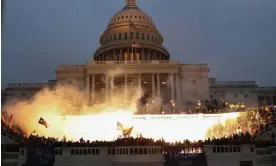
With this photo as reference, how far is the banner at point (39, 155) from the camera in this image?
71.7ft

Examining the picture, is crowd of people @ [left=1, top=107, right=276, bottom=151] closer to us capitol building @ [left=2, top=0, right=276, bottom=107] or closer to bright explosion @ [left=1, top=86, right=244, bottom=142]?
bright explosion @ [left=1, top=86, right=244, bottom=142]

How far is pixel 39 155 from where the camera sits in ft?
72.4

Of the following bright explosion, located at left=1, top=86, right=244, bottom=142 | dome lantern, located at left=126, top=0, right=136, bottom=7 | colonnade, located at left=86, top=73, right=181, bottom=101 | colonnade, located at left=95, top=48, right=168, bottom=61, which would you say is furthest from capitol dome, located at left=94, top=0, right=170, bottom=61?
bright explosion, located at left=1, top=86, right=244, bottom=142

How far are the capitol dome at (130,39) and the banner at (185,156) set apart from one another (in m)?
57.6

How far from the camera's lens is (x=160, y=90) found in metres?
66.5

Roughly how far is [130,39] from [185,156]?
2535 inches

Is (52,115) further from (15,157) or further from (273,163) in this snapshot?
(273,163)

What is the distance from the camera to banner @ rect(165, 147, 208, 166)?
2230 cm

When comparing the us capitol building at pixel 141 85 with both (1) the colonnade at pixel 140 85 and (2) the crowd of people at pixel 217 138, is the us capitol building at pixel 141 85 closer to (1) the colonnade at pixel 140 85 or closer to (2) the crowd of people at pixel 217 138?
(1) the colonnade at pixel 140 85

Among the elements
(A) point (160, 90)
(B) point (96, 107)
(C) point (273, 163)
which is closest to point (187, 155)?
(C) point (273, 163)

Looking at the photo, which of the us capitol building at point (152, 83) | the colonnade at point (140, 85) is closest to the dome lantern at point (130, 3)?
the us capitol building at point (152, 83)

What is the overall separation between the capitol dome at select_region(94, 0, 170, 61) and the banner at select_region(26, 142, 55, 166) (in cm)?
5767

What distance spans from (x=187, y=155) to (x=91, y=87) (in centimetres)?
4541

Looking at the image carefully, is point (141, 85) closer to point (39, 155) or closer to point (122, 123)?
point (122, 123)
